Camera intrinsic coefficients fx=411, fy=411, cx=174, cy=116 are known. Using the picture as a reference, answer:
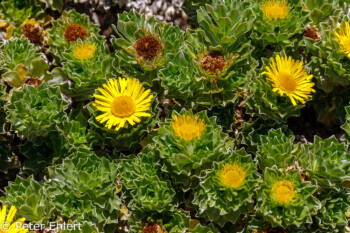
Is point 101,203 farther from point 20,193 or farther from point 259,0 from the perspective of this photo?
point 259,0

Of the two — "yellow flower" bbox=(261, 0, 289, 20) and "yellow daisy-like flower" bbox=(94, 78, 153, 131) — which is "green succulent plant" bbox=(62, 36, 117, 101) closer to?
A: "yellow daisy-like flower" bbox=(94, 78, 153, 131)

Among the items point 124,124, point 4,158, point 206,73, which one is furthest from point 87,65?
point 4,158

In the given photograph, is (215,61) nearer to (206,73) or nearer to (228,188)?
(206,73)

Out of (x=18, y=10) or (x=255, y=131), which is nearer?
(x=255, y=131)

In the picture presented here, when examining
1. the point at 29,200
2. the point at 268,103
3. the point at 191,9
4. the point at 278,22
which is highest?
the point at 191,9

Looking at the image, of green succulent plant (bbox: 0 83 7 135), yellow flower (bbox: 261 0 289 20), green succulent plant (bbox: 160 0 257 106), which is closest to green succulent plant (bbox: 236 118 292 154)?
green succulent plant (bbox: 160 0 257 106)
